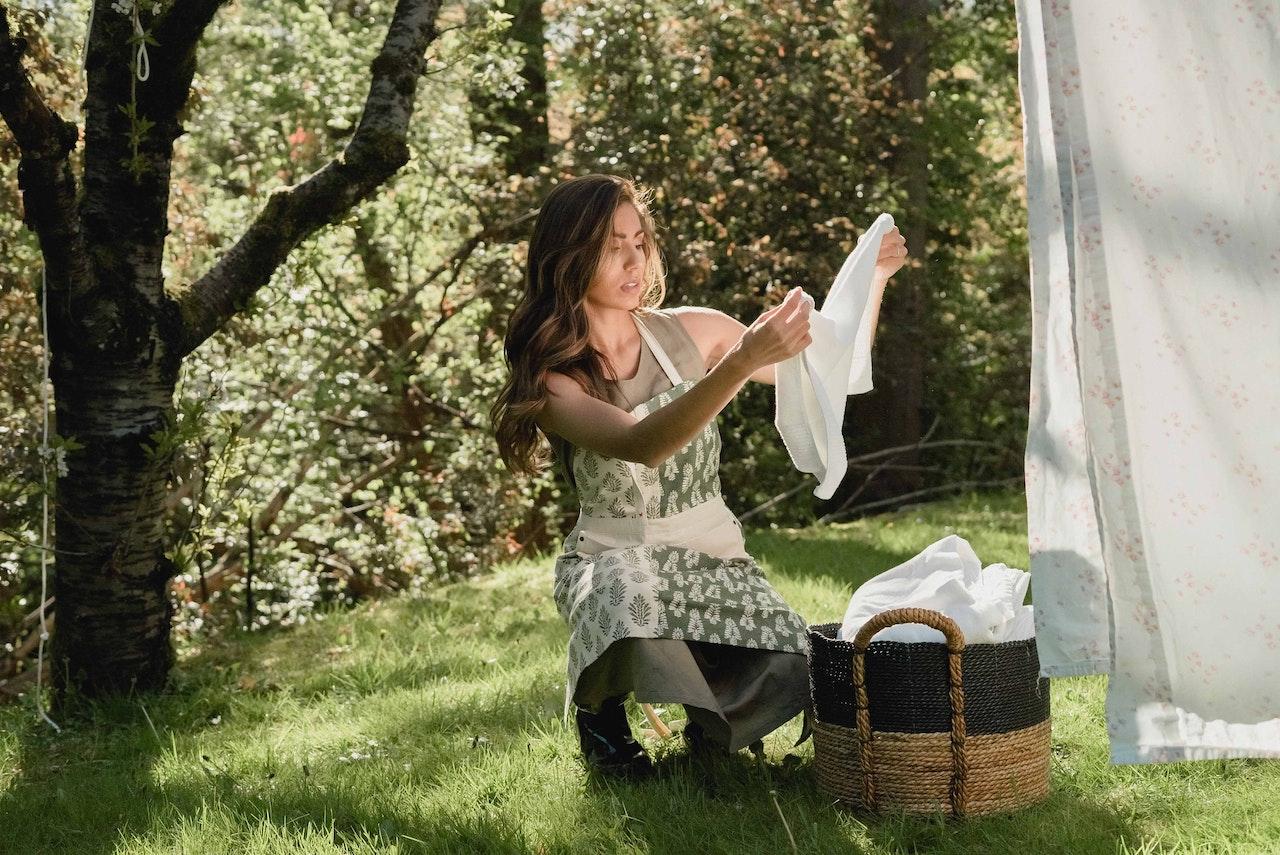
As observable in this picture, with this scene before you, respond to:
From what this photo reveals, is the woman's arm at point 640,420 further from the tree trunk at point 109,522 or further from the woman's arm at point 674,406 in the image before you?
the tree trunk at point 109,522

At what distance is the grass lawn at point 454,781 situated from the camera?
8.91 feet

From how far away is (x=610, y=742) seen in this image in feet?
10.6

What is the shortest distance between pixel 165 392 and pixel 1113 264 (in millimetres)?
3041

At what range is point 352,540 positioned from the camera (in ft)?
26.4

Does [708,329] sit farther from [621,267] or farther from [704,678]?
[704,678]

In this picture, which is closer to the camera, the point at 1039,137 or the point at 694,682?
the point at 1039,137

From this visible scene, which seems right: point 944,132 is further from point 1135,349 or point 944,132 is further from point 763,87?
point 1135,349

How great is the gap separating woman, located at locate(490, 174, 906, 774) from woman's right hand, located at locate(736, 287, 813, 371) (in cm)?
32

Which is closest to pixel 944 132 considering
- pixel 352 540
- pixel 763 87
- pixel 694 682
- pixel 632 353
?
pixel 763 87

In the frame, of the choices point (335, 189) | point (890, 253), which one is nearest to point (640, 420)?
point (890, 253)

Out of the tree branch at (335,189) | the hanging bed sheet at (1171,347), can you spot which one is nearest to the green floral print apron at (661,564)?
the hanging bed sheet at (1171,347)

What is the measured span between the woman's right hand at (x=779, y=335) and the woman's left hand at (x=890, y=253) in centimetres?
59

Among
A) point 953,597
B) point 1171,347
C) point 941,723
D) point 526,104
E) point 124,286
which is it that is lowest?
point 941,723

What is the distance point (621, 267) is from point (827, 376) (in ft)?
2.08
